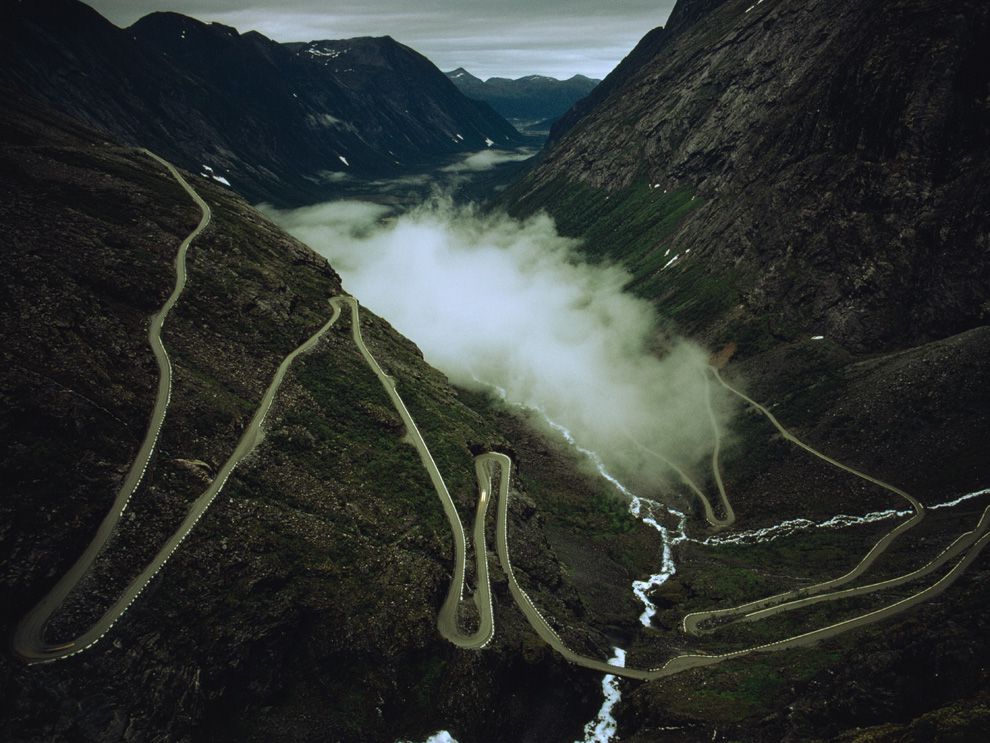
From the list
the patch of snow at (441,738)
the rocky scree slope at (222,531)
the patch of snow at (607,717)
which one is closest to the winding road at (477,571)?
the rocky scree slope at (222,531)

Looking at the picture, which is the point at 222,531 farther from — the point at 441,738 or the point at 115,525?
the point at 441,738

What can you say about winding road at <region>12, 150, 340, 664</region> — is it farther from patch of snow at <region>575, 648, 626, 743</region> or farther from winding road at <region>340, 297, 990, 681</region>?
patch of snow at <region>575, 648, 626, 743</region>

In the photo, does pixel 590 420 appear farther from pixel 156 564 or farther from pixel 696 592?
pixel 156 564

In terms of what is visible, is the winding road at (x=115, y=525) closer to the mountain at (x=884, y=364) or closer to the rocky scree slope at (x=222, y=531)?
the rocky scree slope at (x=222, y=531)

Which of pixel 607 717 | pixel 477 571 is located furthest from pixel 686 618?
pixel 477 571

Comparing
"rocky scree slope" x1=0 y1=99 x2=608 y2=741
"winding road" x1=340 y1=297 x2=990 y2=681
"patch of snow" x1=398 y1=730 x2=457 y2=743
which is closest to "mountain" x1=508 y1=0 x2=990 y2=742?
"winding road" x1=340 y1=297 x2=990 y2=681
